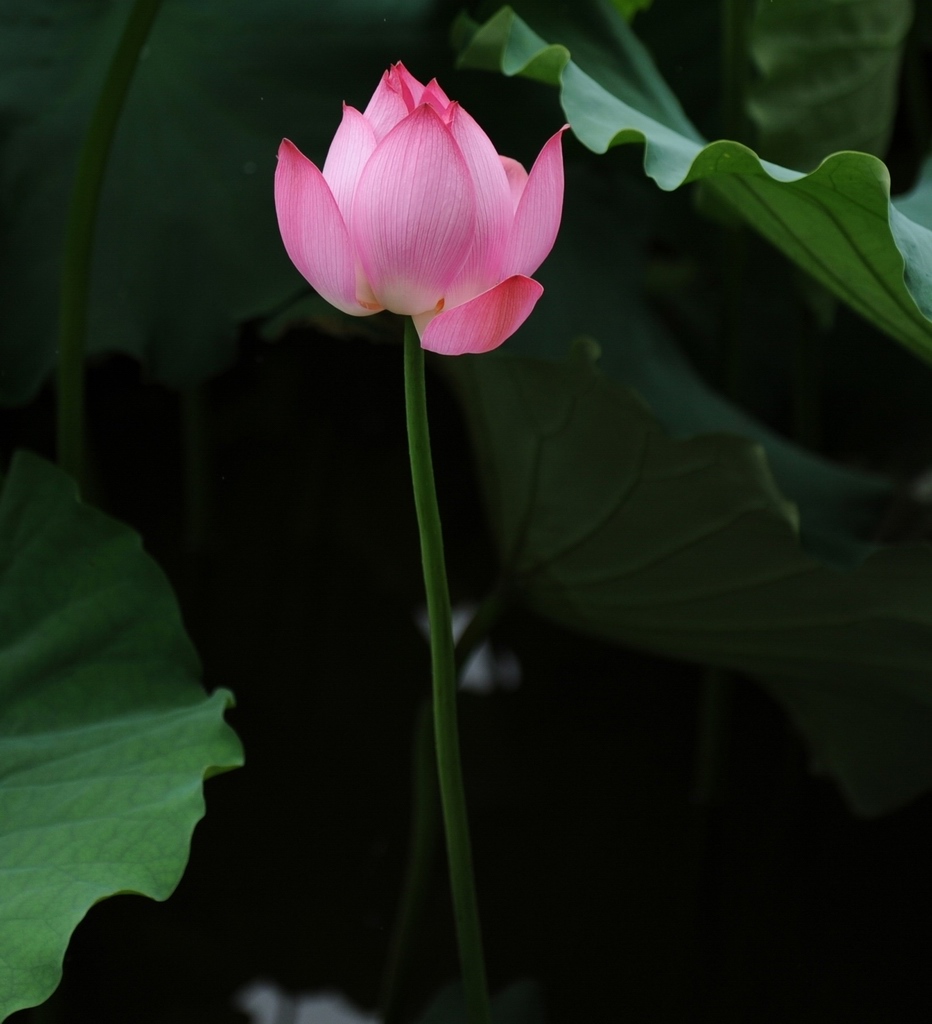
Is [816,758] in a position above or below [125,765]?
below

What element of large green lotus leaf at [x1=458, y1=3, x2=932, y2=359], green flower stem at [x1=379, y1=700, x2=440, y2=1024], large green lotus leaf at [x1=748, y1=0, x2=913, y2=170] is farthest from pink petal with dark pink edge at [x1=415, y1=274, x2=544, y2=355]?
large green lotus leaf at [x1=748, y1=0, x2=913, y2=170]

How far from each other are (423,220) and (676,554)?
0.42 meters

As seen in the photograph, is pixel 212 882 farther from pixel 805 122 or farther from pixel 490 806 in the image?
pixel 805 122

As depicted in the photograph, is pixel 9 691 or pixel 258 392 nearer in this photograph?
pixel 9 691

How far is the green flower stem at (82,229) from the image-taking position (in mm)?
691

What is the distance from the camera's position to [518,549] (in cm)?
81

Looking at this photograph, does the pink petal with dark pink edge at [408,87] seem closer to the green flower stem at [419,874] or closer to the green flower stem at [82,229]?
the green flower stem at [82,229]

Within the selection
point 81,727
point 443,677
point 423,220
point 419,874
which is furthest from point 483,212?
point 419,874

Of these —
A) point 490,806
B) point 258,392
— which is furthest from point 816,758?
point 258,392

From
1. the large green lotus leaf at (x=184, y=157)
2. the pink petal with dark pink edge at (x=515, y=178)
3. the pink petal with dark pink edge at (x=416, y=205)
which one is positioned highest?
the pink petal with dark pink edge at (x=416, y=205)

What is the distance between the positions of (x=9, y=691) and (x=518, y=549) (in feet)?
1.14

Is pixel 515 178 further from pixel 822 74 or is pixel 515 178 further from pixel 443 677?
pixel 822 74

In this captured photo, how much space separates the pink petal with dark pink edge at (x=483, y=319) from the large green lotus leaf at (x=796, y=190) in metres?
0.19

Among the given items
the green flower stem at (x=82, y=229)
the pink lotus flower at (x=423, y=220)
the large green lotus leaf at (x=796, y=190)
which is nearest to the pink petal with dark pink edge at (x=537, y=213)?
the pink lotus flower at (x=423, y=220)
